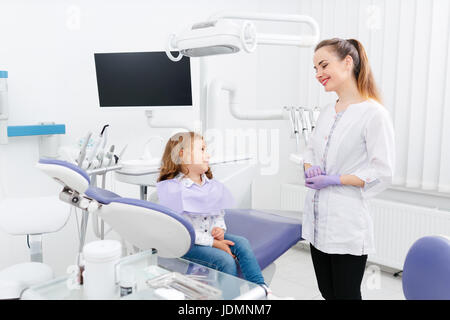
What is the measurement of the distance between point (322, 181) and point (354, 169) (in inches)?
4.7

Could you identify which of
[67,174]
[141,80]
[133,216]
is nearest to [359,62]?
[133,216]

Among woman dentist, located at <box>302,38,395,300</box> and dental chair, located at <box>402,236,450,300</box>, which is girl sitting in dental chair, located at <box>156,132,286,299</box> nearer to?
woman dentist, located at <box>302,38,395,300</box>

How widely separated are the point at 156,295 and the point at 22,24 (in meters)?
1.92

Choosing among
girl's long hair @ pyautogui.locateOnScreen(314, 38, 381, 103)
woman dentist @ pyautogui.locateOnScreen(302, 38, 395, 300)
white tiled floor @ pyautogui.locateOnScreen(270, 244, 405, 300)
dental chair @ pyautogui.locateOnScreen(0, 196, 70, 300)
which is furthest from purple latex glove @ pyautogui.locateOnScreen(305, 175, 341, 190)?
white tiled floor @ pyautogui.locateOnScreen(270, 244, 405, 300)

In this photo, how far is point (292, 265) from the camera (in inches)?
114

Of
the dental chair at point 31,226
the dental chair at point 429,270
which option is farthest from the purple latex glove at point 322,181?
the dental chair at point 31,226

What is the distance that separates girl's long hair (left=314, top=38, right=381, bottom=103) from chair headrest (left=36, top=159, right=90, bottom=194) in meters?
0.92

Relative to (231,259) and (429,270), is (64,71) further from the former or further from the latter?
(429,270)

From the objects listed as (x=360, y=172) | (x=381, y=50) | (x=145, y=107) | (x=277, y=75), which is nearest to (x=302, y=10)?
(x=277, y=75)

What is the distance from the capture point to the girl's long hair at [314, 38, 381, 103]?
139cm

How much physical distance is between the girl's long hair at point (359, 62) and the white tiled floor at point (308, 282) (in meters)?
1.41

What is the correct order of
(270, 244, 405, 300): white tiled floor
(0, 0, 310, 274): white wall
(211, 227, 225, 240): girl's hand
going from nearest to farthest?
(211, 227, 225, 240): girl's hand
(0, 0, 310, 274): white wall
(270, 244, 405, 300): white tiled floor

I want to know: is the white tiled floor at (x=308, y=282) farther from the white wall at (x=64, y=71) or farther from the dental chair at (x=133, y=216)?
the dental chair at (x=133, y=216)

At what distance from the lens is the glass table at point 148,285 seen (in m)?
0.93
